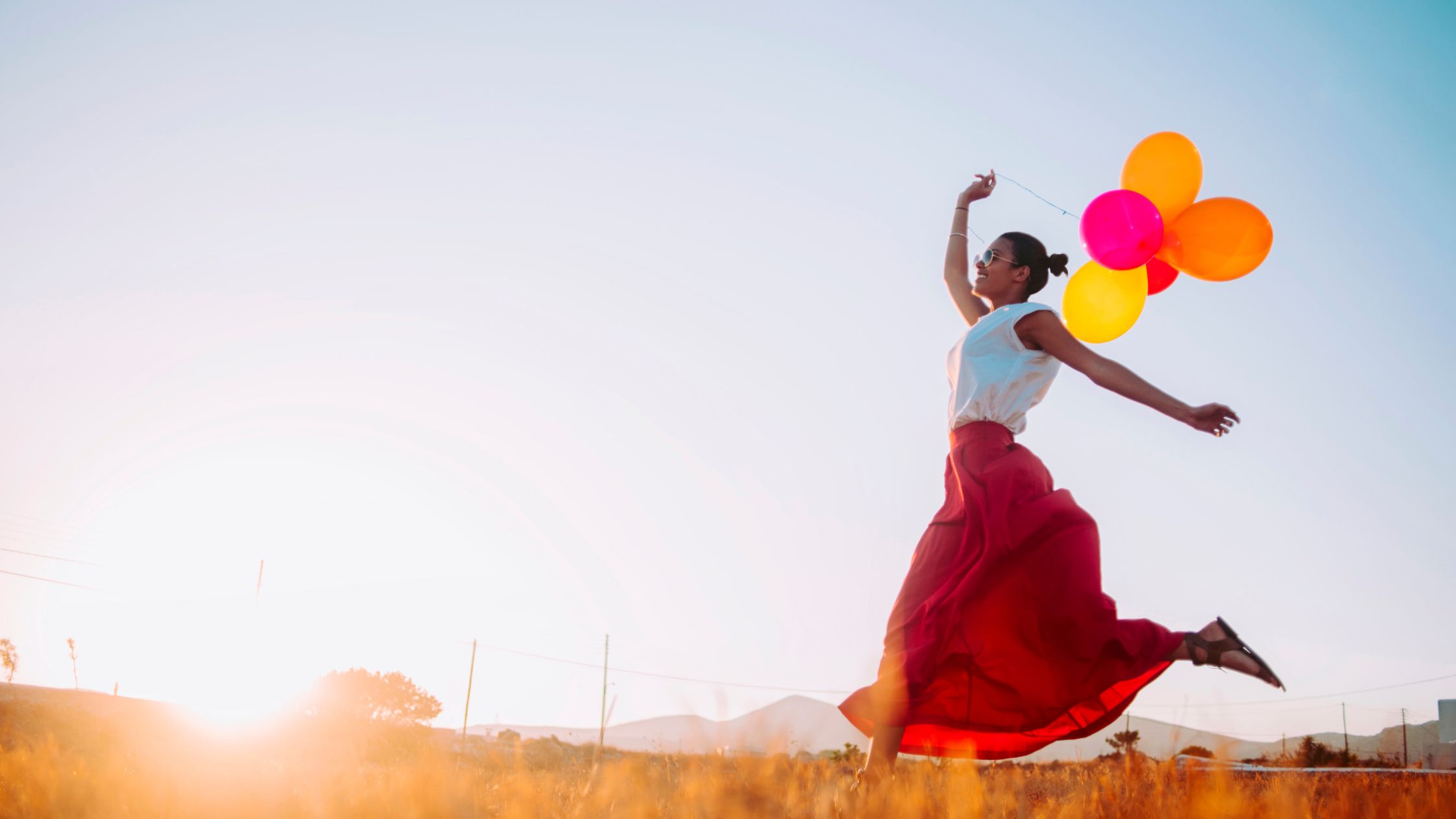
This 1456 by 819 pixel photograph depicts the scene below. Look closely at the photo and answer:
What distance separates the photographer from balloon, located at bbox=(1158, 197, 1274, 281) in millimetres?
4082

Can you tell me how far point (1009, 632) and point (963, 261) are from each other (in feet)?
6.92

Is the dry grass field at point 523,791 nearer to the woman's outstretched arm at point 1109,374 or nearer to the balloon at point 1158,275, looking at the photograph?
the woman's outstretched arm at point 1109,374

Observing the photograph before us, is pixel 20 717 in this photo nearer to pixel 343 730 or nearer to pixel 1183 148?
pixel 343 730

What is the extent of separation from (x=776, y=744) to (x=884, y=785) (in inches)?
21.2

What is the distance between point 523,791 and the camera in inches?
78.5

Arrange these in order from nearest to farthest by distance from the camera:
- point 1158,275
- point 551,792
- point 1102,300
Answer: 1. point 551,792
2. point 1102,300
3. point 1158,275

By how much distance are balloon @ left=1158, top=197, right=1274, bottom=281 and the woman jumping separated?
1187 mm

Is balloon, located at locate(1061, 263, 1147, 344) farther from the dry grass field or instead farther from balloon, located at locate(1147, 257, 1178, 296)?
the dry grass field

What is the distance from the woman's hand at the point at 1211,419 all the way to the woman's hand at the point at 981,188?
2.04 meters

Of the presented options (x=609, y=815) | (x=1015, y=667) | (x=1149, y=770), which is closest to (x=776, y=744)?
(x=609, y=815)

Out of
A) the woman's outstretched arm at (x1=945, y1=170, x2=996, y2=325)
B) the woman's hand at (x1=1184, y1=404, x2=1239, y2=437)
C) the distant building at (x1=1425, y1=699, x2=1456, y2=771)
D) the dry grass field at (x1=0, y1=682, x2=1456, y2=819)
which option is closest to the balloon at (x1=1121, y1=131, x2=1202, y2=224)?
the woman's outstretched arm at (x1=945, y1=170, x2=996, y2=325)

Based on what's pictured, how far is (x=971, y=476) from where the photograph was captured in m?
3.57

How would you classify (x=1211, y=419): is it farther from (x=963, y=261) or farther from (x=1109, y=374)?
(x=963, y=261)

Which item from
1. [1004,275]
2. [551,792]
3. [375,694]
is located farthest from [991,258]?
[375,694]
